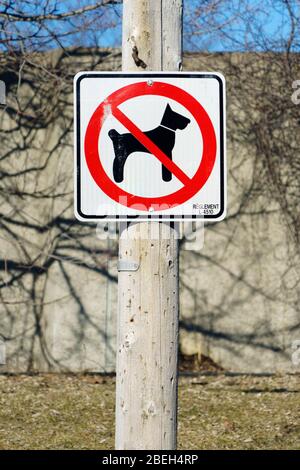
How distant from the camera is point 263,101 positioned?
950 centimetres

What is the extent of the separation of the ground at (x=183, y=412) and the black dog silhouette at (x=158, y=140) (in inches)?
148

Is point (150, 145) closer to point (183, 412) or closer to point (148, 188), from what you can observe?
point (148, 188)

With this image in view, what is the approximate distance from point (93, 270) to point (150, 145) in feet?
19.7

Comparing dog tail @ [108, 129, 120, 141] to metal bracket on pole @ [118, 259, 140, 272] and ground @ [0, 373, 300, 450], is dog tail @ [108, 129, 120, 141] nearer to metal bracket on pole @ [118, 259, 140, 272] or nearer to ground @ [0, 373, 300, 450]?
metal bracket on pole @ [118, 259, 140, 272]

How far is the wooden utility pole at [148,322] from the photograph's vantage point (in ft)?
11.1

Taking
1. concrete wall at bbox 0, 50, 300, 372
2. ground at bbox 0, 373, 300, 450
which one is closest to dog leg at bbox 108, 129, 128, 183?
ground at bbox 0, 373, 300, 450

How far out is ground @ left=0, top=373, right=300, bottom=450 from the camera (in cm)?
686

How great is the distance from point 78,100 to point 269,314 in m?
6.33

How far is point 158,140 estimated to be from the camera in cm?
342

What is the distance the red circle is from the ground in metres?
3.71

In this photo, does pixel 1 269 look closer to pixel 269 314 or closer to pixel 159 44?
pixel 269 314

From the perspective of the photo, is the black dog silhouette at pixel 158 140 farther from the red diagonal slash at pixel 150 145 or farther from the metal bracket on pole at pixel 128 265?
the metal bracket on pole at pixel 128 265

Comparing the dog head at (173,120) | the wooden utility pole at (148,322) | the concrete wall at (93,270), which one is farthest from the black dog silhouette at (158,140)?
the concrete wall at (93,270)
